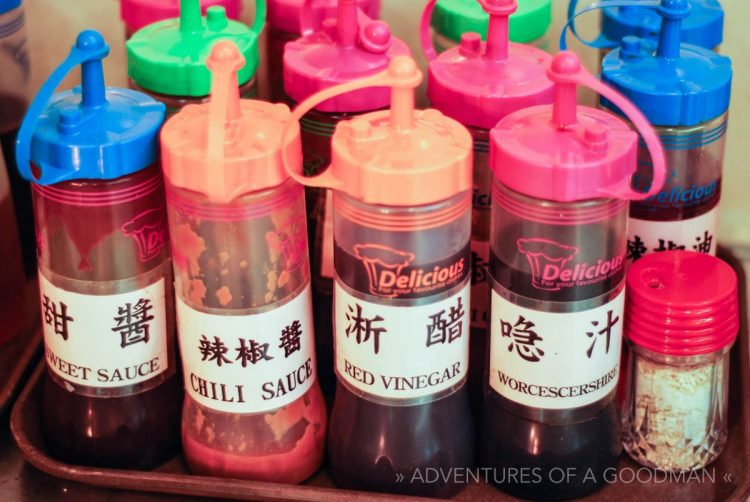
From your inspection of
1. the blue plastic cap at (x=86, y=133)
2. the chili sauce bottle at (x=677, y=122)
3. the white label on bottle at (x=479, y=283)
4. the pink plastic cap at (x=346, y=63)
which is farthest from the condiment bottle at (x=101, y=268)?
the chili sauce bottle at (x=677, y=122)

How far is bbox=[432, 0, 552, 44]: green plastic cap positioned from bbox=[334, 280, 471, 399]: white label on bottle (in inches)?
9.6

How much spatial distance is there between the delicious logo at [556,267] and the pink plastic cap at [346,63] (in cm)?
16

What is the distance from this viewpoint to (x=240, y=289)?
0.71 m

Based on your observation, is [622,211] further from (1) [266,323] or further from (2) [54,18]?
(2) [54,18]

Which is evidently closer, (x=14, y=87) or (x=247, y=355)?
(x=247, y=355)

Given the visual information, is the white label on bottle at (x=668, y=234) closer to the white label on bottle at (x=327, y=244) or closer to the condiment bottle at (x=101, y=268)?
the white label on bottle at (x=327, y=244)

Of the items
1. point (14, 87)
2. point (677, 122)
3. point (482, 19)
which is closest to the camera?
point (677, 122)

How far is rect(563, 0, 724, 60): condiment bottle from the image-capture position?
852mm

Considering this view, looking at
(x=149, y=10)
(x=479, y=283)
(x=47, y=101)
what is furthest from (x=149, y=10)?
(x=479, y=283)

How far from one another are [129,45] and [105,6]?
0.25m

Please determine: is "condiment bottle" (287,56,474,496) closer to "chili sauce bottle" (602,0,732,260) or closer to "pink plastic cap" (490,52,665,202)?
"pink plastic cap" (490,52,665,202)

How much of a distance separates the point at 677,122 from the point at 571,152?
0.14 meters

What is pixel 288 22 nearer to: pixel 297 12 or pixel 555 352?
pixel 297 12

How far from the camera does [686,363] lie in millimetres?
752
